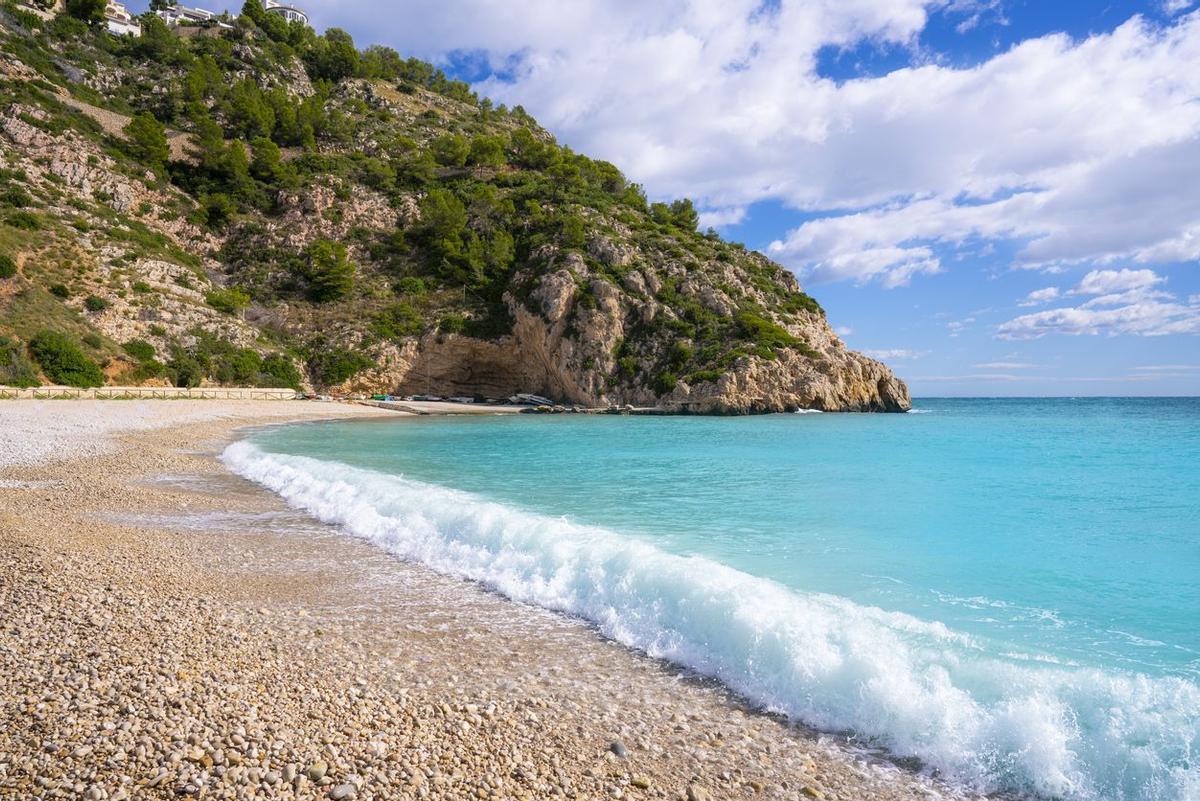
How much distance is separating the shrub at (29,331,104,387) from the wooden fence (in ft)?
5.22

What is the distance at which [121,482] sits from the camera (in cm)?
1334

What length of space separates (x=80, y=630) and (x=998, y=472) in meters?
19.7

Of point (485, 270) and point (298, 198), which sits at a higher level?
point (298, 198)

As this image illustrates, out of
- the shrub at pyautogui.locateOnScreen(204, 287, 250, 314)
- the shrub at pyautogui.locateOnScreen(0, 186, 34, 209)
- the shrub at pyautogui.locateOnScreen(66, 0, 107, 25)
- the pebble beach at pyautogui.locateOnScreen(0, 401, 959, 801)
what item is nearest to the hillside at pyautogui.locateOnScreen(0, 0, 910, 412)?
the shrub at pyautogui.locateOnScreen(0, 186, 34, 209)

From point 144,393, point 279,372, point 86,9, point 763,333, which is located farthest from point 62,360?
point 86,9

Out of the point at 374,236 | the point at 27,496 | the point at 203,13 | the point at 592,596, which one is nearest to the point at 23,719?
the point at 592,596

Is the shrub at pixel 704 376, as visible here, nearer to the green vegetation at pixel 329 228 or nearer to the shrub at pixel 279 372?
the green vegetation at pixel 329 228

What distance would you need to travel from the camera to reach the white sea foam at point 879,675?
4.09 m

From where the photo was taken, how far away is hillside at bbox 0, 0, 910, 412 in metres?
46.8

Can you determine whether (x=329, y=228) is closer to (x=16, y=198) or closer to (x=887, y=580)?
(x=16, y=198)

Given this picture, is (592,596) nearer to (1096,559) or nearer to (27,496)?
(1096,559)

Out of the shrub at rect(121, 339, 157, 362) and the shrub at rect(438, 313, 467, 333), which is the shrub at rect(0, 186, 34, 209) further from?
the shrub at rect(438, 313, 467, 333)

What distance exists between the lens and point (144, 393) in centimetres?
3722

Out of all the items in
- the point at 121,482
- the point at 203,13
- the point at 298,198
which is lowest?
the point at 121,482
